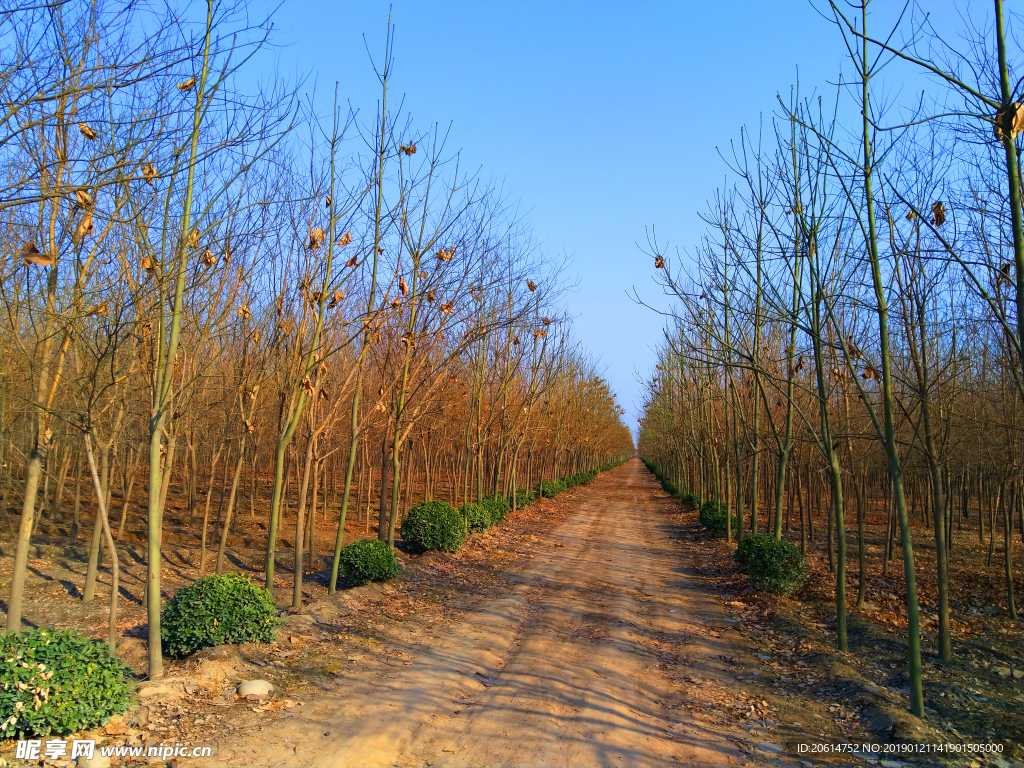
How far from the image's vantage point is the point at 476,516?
15.4 metres

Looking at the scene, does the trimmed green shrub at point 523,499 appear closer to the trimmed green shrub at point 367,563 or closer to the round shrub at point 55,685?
the trimmed green shrub at point 367,563

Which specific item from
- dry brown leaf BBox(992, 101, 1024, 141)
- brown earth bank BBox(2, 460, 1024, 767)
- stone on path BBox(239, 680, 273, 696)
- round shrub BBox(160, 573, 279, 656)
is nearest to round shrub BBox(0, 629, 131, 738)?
brown earth bank BBox(2, 460, 1024, 767)

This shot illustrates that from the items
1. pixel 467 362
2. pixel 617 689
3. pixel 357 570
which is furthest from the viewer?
pixel 467 362

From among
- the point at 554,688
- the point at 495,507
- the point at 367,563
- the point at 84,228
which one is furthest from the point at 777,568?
the point at 84,228

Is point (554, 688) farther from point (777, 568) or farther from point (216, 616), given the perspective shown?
point (777, 568)

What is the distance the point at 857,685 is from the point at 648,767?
98.4 inches

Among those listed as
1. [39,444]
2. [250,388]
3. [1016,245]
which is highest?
[1016,245]

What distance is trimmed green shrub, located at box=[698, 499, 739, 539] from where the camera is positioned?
54.7 ft

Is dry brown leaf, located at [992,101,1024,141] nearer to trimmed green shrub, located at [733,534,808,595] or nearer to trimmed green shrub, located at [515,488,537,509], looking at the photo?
trimmed green shrub, located at [733,534,808,595]

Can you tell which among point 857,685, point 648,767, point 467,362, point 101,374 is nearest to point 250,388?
point 101,374

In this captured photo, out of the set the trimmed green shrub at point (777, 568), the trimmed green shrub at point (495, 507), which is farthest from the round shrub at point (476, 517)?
the trimmed green shrub at point (777, 568)

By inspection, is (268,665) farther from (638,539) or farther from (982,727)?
(638,539)

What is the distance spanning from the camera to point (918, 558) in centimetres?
1304

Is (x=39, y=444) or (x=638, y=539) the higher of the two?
(x=39, y=444)
